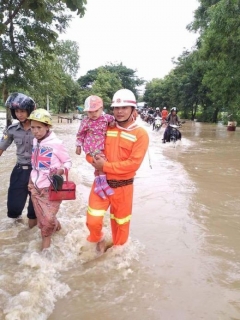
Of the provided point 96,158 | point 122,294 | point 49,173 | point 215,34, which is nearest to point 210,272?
point 122,294

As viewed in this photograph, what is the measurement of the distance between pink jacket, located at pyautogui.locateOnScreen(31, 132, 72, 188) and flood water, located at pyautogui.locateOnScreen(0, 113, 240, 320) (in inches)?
30.4

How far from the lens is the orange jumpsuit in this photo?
11.1 ft

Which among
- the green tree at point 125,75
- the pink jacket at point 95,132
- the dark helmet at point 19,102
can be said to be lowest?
the pink jacket at point 95,132

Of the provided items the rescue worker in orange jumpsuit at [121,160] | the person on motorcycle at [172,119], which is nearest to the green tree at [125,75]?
the person on motorcycle at [172,119]

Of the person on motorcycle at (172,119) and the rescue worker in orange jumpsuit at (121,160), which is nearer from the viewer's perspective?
the rescue worker in orange jumpsuit at (121,160)

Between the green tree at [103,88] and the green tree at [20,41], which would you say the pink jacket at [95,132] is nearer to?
the green tree at [20,41]

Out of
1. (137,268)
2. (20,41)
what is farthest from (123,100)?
(20,41)

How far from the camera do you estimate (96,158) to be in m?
3.40

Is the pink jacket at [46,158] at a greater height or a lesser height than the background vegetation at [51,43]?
lesser

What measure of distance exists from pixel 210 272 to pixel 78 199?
3109mm

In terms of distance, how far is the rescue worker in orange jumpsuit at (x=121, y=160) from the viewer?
3.37 metres

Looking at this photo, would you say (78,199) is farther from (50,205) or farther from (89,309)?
(89,309)

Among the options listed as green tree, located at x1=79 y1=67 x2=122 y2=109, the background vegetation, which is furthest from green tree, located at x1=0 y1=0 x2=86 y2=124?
green tree, located at x1=79 y1=67 x2=122 y2=109

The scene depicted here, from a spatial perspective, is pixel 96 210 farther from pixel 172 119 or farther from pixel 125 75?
pixel 125 75
